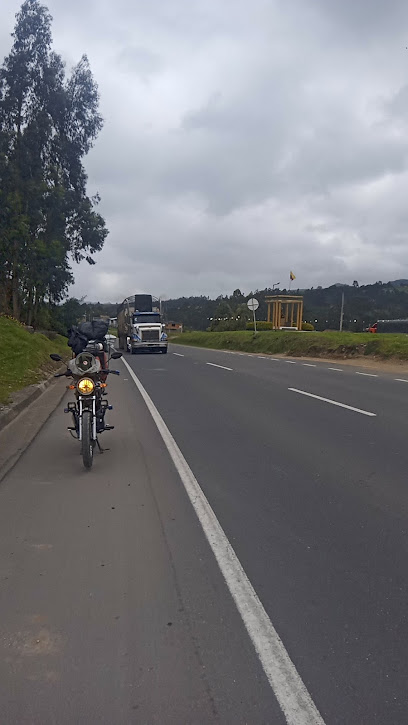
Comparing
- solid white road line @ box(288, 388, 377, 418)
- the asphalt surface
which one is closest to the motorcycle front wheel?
the asphalt surface

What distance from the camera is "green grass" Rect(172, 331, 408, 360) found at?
2739 cm

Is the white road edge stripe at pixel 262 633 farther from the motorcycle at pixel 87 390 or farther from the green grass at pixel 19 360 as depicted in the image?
the green grass at pixel 19 360

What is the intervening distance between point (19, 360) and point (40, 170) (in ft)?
57.3

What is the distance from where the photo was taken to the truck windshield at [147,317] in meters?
40.4

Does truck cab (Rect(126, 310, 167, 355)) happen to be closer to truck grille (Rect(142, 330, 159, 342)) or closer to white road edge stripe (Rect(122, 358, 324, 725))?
truck grille (Rect(142, 330, 159, 342))

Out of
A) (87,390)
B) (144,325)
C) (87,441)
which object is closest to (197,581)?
(87,441)

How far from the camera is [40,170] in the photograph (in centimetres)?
3491

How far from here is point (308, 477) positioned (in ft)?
23.2

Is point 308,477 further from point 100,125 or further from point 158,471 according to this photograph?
point 100,125

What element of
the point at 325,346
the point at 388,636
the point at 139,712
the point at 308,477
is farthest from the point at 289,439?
the point at 325,346

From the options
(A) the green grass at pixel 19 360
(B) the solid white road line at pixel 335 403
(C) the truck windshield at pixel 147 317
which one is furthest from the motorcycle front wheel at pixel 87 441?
(C) the truck windshield at pixel 147 317

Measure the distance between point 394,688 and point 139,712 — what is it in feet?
4.00

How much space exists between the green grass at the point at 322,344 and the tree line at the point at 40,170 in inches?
474

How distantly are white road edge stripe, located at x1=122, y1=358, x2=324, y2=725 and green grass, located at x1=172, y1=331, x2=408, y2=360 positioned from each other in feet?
71.7
